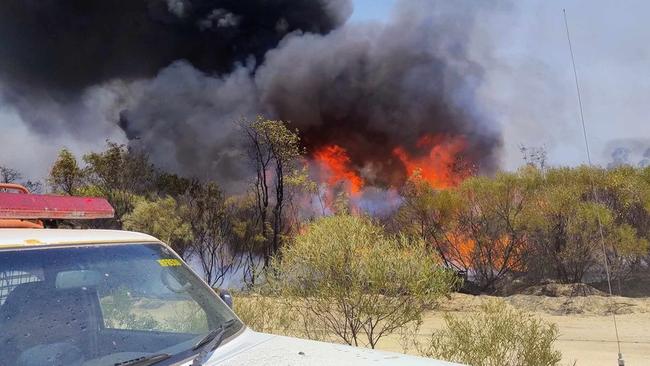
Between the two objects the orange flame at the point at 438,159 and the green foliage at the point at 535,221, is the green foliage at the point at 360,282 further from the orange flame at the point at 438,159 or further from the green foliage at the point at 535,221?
the orange flame at the point at 438,159

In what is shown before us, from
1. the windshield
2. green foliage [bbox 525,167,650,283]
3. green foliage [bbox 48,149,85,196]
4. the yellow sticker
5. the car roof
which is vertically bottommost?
the windshield

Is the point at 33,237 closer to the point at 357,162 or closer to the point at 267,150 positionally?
the point at 267,150

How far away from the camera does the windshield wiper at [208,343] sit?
210 centimetres

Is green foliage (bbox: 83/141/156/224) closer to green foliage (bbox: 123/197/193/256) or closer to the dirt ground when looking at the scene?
green foliage (bbox: 123/197/193/256)

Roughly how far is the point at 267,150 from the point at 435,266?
22896 millimetres

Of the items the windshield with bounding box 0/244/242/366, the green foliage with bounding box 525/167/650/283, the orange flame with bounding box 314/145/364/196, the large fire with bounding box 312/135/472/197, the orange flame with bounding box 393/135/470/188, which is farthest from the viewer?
the orange flame with bounding box 314/145/364/196

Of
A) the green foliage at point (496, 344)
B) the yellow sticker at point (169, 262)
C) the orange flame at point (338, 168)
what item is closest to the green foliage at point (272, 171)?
the orange flame at point (338, 168)

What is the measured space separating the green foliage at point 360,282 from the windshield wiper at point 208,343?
7.09 meters

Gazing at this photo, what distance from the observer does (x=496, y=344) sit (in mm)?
8336

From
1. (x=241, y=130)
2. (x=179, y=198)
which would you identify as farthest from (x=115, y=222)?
(x=241, y=130)

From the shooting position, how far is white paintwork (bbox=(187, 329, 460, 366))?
2.06 m

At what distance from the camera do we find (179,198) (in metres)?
31.5

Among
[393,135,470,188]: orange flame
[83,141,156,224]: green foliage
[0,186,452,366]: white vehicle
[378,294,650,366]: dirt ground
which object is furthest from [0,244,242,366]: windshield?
[393,135,470,188]: orange flame

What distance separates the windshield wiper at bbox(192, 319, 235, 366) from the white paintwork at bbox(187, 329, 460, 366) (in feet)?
0.09
